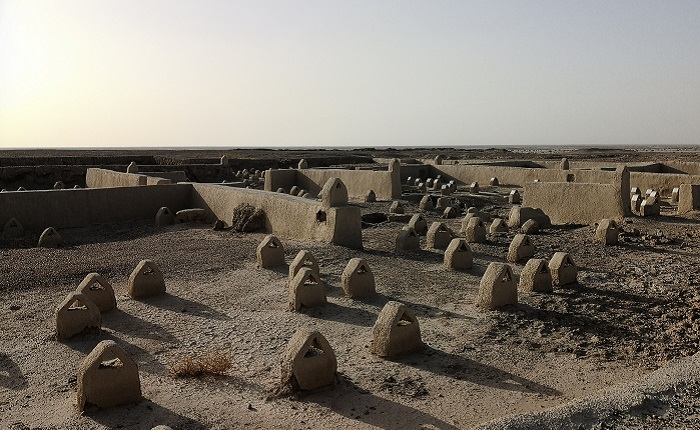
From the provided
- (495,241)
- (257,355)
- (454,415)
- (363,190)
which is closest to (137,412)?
(257,355)

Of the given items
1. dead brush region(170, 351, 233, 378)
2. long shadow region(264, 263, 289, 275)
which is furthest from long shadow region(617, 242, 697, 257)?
dead brush region(170, 351, 233, 378)

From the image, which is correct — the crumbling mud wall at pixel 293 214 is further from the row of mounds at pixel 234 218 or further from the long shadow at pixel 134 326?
the long shadow at pixel 134 326

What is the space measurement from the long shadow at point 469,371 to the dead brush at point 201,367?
1968 mm

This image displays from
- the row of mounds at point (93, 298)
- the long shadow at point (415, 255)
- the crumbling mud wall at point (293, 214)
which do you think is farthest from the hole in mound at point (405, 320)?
the crumbling mud wall at point (293, 214)

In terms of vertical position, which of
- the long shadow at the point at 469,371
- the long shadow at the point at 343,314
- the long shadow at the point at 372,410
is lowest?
the long shadow at the point at 372,410

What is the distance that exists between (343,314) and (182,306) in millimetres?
2519

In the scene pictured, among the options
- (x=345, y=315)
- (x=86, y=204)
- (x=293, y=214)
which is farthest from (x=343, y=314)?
(x=86, y=204)

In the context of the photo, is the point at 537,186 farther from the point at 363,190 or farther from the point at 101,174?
the point at 101,174

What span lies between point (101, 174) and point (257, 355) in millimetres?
18278

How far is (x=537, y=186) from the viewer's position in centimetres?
1672

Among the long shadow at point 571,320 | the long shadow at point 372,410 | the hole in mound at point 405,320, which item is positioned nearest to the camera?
the long shadow at point 372,410

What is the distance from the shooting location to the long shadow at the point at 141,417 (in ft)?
17.9

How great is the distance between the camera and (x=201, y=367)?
649 centimetres

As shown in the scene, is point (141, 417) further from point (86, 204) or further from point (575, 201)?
point (575, 201)
